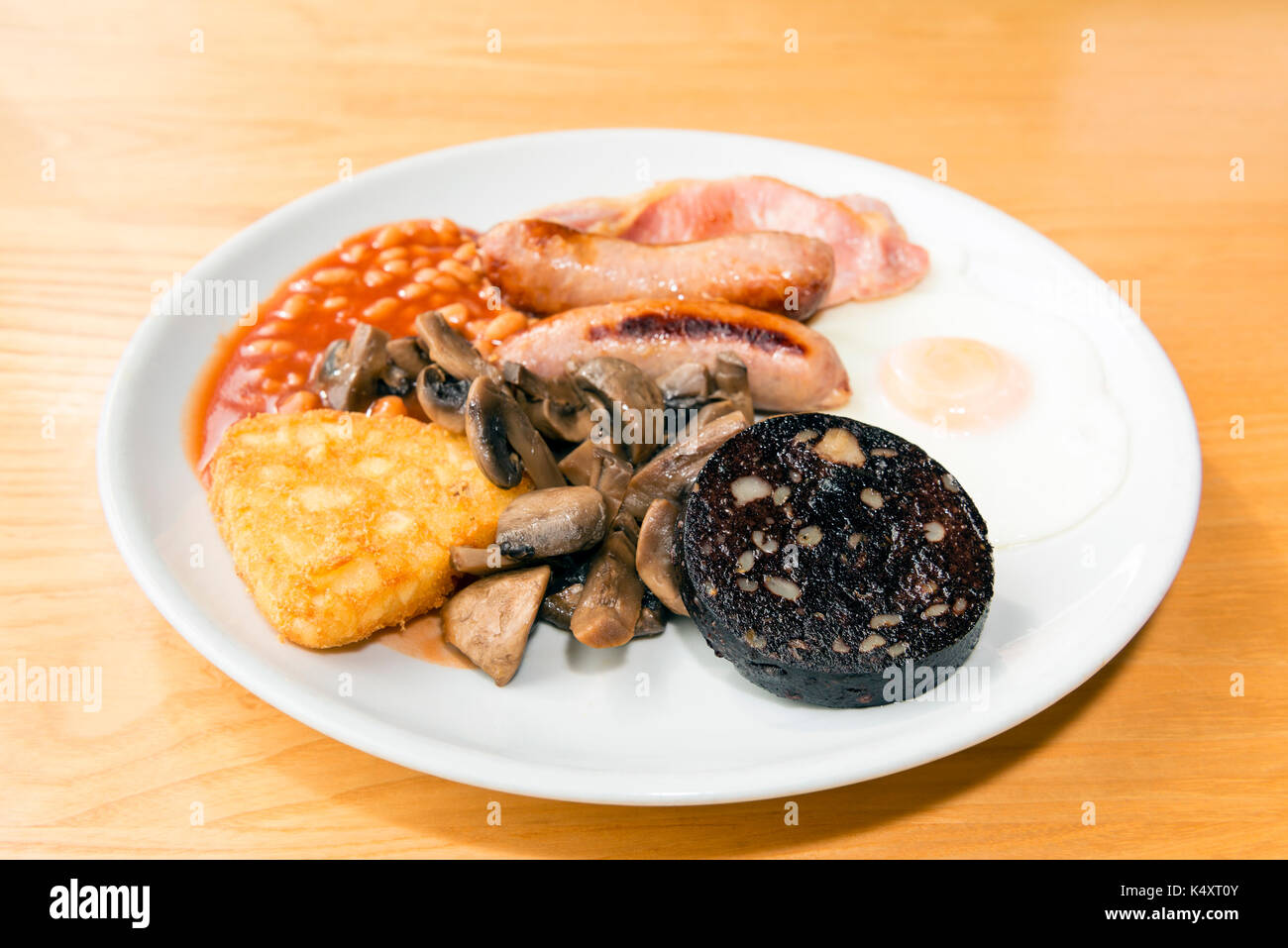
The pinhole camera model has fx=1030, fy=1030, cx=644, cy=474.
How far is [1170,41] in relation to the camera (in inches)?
178

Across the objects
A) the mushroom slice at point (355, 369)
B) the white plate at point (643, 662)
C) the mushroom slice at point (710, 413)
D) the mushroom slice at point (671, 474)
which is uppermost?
A: the mushroom slice at point (355, 369)

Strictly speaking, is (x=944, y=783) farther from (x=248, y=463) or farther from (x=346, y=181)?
(x=346, y=181)

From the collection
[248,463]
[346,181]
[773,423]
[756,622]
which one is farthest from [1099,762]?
[346,181]

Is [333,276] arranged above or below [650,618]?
above

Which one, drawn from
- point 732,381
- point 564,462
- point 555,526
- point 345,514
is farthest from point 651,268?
point 345,514

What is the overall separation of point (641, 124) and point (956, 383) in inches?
77.9

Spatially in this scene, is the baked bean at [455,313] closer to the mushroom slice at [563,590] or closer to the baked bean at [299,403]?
the baked bean at [299,403]

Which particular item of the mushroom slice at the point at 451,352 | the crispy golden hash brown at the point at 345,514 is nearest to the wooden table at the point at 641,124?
the crispy golden hash brown at the point at 345,514

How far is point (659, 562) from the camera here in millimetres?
1991

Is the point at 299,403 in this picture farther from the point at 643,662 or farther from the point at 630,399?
the point at 643,662

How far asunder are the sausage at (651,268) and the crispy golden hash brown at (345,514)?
677 mm

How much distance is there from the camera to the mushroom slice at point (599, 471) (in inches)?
84.9

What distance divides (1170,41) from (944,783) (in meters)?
3.98

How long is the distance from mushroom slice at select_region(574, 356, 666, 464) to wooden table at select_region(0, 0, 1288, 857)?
775mm
